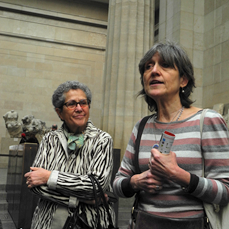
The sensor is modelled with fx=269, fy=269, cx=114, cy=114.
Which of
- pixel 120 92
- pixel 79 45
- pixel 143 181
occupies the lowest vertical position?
pixel 143 181

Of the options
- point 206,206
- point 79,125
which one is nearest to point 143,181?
point 206,206

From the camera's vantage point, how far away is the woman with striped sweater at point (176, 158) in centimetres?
137

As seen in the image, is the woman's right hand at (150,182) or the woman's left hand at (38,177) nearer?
the woman's right hand at (150,182)

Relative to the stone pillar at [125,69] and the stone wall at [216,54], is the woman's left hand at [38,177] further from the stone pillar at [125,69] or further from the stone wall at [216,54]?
the stone pillar at [125,69]

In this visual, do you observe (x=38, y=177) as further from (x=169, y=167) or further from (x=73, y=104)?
(x=169, y=167)

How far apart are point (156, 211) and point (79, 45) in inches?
796

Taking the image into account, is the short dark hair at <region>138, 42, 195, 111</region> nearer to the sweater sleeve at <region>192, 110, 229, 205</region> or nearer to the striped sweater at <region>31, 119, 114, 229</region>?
the sweater sleeve at <region>192, 110, 229, 205</region>

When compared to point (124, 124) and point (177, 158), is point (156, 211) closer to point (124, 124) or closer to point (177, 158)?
point (177, 158)

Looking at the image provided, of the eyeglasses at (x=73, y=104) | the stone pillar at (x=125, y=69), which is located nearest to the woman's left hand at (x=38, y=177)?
the eyeglasses at (x=73, y=104)

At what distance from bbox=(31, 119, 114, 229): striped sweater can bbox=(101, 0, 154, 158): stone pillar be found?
19.1 ft

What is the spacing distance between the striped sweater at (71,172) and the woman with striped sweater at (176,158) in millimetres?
352

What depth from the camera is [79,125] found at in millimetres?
2211

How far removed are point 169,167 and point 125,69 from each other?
278 inches

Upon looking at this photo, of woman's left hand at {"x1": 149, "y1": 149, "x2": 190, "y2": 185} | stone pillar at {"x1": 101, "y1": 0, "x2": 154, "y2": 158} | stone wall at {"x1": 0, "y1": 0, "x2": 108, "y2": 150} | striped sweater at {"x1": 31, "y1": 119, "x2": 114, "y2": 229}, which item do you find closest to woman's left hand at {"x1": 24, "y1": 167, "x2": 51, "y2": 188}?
striped sweater at {"x1": 31, "y1": 119, "x2": 114, "y2": 229}
